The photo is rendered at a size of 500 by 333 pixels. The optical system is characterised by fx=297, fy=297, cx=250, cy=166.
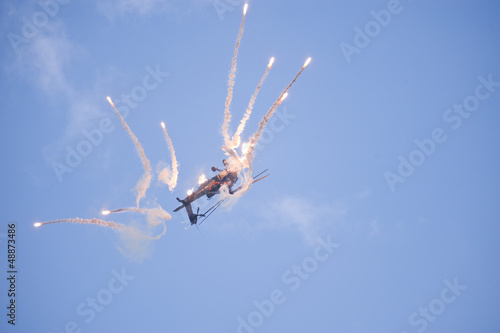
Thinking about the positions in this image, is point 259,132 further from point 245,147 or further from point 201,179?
point 201,179

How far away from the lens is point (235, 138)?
35.4 metres

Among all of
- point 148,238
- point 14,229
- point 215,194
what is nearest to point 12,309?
point 14,229

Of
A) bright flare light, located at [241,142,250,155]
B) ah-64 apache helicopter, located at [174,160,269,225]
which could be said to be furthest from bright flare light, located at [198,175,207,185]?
bright flare light, located at [241,142,250,155]

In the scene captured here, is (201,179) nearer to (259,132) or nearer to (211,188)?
(211,188)

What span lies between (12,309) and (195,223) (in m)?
27.7

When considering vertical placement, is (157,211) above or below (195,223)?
above

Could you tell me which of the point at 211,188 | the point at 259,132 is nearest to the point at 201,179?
the point at 211,188

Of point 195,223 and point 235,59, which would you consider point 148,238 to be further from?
point 235,59

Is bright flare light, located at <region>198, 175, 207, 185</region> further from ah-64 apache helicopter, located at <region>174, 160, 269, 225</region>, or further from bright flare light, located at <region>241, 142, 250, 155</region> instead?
bright flare light, located at <region>241, 142, 250, 155</region>

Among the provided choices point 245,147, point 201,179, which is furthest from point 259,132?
point 201,179

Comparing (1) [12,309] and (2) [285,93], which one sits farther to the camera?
(1) [12,309]

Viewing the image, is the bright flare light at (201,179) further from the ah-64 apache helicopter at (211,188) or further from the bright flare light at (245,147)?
the bright flare light at (245,147)

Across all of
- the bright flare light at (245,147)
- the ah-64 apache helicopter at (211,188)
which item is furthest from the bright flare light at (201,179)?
the bright flare light at (245,147)

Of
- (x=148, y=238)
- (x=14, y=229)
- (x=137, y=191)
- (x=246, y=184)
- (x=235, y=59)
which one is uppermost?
(x=14, y=229)
